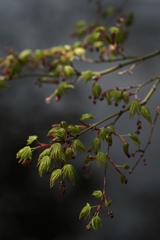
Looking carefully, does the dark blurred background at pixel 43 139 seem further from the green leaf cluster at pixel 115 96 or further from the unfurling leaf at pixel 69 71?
the green leaf cluster at pixel 115 96

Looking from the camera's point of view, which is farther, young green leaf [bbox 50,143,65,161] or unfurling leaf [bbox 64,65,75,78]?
unfurling leaf [bbox 64,65,75,78]

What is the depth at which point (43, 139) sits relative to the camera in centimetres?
417

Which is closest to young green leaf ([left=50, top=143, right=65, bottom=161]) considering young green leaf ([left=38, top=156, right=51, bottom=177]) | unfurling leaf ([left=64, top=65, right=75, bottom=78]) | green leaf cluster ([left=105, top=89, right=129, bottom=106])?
young green leaf ([left=38, top=156, right=51, bottom=177])

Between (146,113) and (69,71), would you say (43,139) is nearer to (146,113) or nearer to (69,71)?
(69,71)

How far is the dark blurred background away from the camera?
3429mm

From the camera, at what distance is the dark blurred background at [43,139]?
343 cm

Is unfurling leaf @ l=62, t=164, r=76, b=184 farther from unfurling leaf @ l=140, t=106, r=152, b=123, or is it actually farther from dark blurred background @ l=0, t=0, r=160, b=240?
dark blurred background @ l=0, t=0, r=160, b=240

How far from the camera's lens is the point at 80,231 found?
336 centimetres

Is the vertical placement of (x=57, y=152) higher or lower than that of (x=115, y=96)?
lower

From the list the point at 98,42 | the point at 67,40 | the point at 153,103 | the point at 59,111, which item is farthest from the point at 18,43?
the point at 98,42

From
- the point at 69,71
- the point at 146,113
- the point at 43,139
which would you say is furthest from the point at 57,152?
the point at 43,139

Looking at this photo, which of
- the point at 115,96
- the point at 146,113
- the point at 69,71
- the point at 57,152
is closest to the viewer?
the point at 57,152

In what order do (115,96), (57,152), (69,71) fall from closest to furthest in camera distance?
(57,152)
(115,96)
(69,71)

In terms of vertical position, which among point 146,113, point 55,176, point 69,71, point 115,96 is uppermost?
point 69,71
